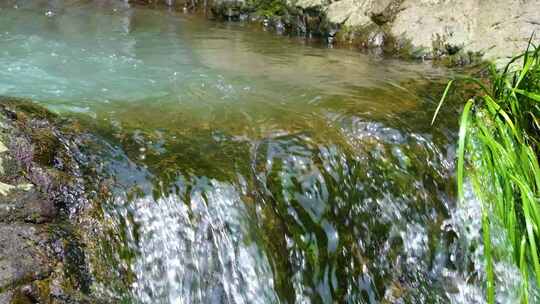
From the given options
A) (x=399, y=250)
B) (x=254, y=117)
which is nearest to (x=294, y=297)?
(x=399, y=250)

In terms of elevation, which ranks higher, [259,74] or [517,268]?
[259,74]

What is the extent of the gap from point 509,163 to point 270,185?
1320mm

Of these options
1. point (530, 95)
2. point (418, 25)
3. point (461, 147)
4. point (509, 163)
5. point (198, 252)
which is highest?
point (418, 25)

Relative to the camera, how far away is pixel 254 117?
362 centimetres

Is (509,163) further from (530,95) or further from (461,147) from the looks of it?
(530,95)

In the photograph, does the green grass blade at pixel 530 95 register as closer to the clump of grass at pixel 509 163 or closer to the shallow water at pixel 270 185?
the clump of grass at pixel 509 163

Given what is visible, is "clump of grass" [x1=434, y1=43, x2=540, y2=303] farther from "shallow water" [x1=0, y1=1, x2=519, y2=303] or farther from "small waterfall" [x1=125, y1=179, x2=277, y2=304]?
"small waterfall" [x1=125, y1=179, x2=277, y2=304]

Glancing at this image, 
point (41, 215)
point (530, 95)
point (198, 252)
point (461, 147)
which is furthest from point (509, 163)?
point (41, 215)

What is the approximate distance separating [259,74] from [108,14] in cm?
382

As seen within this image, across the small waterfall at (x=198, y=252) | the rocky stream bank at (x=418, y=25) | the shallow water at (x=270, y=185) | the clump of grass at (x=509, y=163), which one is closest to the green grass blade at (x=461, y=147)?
the clump of grass at (x=509, y=163)

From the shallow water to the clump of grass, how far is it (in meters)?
0.20

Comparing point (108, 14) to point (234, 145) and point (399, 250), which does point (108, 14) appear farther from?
point (399, 250)

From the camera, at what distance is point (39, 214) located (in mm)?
2381

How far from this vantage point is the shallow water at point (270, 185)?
265 centimetres
